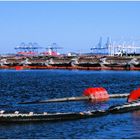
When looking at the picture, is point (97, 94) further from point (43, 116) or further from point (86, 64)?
point (86, 64)

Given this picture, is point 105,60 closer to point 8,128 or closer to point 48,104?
point 48,104

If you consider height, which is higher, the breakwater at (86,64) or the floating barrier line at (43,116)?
the floating barrier line at (43,116)

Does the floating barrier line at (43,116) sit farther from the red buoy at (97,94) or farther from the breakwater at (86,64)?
the breakwater at (86,64)

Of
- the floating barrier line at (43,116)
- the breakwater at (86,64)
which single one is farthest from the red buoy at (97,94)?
the breakwater at (86,64)

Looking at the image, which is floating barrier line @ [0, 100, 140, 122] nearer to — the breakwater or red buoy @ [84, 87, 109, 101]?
red buoy @ [84, 87, 109, 101]

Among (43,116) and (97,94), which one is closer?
(43,116)

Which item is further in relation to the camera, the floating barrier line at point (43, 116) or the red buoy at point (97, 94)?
the red buoy at point (97, 94)

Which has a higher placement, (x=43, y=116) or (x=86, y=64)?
(x=43, y=116)

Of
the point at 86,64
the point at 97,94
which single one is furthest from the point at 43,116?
the point at 86,64

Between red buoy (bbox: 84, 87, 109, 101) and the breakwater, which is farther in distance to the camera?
the breakwater

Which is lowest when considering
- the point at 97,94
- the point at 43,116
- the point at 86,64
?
the point at 86,64

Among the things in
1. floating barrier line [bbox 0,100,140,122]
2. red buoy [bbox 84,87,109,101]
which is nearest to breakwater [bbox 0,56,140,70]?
red buoy [bbox 84,87,109,101]

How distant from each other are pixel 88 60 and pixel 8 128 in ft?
516

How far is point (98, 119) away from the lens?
122 ft
